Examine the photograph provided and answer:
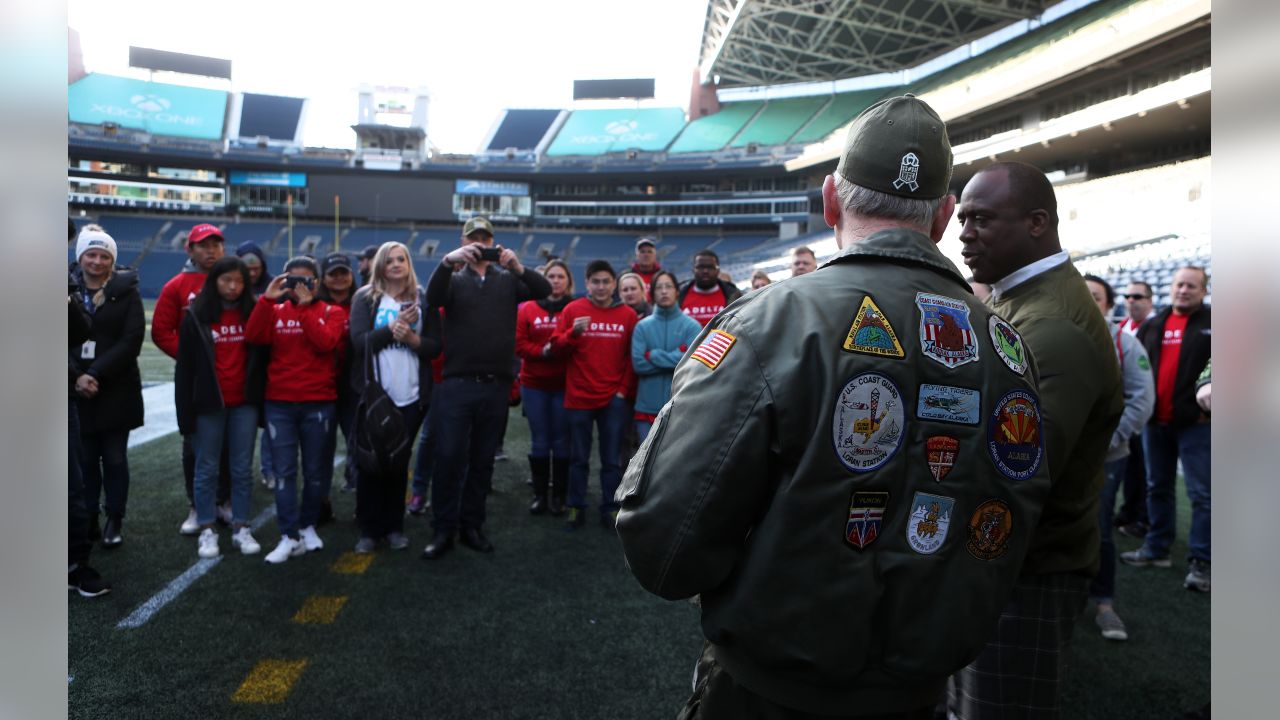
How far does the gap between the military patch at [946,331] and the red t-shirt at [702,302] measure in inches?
207

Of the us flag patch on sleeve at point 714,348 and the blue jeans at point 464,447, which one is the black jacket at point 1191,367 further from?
the us flag patch on sleeve at point 714,348

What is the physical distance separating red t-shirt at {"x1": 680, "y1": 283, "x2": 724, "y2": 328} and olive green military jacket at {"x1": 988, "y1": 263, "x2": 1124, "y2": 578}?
4.56 meters

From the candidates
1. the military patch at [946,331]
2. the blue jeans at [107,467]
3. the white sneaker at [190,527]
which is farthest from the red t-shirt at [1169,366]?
the blue jeans at [107,467]

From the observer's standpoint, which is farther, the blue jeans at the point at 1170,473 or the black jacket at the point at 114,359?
the blue jeans at the point at 1170,473

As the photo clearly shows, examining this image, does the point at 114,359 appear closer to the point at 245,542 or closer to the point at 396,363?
the point at 245,542

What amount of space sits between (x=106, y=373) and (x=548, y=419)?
3042 mm

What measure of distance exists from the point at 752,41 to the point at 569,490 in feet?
127

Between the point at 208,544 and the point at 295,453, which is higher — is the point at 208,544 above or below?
below

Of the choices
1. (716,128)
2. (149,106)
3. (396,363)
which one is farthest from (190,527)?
(149,106)

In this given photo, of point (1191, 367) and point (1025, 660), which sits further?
point (1191, 367)

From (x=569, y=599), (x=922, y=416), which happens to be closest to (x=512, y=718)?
(x=569, y=599)

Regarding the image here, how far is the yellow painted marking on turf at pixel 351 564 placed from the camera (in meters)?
4.36

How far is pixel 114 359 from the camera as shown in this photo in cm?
441

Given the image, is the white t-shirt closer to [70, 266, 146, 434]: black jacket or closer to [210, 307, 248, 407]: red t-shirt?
[210, 307, 248, 407]: red t-shirt
